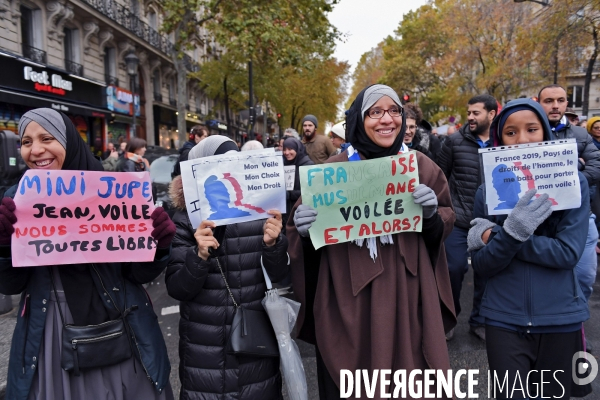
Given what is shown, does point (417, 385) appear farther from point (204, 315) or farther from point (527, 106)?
point (527, 106)

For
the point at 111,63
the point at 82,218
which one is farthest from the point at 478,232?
the point at 111,63

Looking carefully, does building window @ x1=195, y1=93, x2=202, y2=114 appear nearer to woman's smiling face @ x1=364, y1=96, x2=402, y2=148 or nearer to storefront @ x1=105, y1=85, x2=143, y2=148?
storefront @ x1=105, y1=85, x2=143, y2=148

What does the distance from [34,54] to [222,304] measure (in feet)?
61.4

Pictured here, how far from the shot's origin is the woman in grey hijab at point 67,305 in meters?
1.93

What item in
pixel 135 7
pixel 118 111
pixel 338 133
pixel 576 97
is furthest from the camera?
pixel 576 97

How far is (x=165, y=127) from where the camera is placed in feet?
99.0

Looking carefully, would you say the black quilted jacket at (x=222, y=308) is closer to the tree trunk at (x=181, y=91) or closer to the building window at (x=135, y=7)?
the tree trunk at (x=181, y=91)

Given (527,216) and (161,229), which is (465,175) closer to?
(527,216)

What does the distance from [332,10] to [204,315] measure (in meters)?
15.7

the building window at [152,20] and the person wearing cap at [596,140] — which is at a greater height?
the building window at [152,20]

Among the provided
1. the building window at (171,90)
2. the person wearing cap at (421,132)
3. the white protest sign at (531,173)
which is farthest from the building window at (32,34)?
the white protest sign at (531,173)

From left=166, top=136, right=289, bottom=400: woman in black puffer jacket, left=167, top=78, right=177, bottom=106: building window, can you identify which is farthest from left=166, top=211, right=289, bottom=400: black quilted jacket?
left=167, top=78, right=177, bottom=106: building window

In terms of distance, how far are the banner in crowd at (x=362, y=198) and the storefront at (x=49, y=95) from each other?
52.7 ft

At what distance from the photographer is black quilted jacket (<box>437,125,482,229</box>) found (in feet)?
13.3
